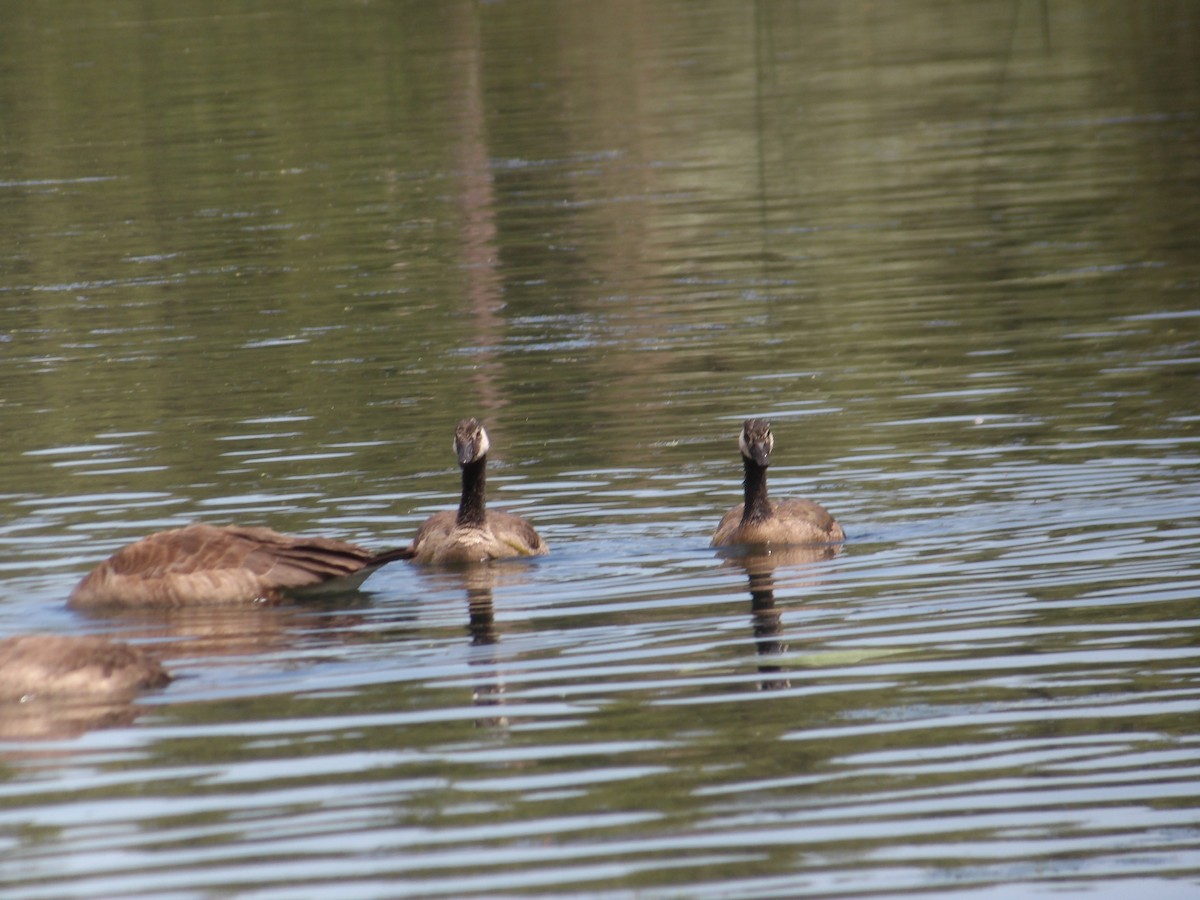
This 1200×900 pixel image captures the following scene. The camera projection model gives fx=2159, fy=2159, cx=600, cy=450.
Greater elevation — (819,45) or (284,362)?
(819,45)

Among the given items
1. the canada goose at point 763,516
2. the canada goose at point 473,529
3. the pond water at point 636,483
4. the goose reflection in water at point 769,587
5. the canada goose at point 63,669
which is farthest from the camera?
the canada goose at point 473,529

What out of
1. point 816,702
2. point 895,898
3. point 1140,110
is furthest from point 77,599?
point 1140,110

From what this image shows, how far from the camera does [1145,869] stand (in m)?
9.40

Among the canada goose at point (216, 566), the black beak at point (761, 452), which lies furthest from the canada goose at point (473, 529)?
the black beak at point (761, 452)

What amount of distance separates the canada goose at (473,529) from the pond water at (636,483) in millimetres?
268

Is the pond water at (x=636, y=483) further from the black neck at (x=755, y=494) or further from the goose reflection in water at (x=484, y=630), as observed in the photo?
the black neck at (x=755, y=494)

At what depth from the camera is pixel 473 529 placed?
703 inches

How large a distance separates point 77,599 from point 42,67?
2203 inches

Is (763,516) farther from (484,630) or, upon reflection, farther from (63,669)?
(63,669)

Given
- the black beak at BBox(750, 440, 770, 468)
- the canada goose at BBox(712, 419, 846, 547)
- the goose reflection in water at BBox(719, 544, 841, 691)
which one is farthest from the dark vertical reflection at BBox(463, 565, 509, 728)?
the black beak at BBox(750, 440, 770, 468)

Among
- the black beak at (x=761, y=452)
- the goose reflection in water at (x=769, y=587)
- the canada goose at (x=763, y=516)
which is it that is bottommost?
the goose reflection in water at (x=769, y=587)

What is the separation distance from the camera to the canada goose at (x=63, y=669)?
43.2 feet

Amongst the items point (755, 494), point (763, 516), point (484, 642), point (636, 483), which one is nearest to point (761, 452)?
point (755, 494)

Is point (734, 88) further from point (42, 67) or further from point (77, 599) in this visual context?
point (77, 599)
